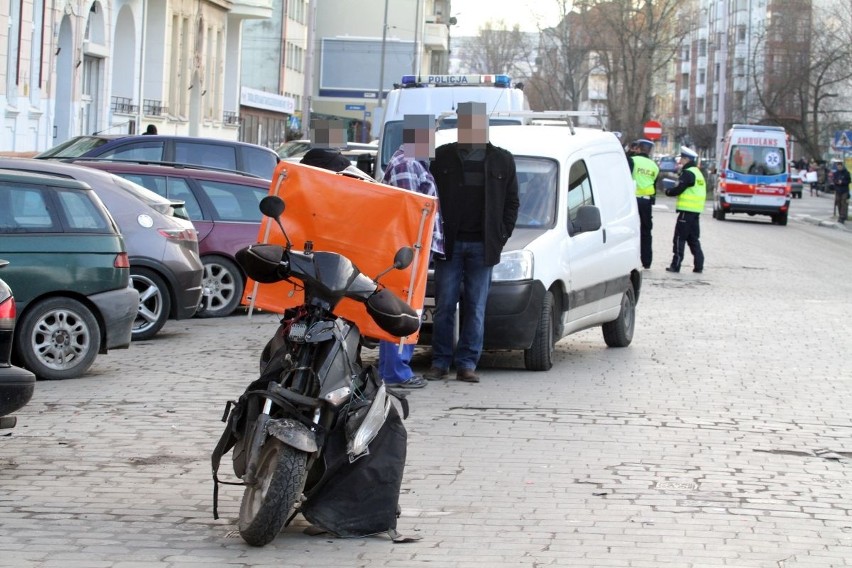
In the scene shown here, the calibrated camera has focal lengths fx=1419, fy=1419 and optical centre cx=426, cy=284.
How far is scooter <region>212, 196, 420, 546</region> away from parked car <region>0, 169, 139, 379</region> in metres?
4.58

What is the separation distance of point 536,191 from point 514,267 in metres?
1.13

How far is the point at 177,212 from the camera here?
1405cm

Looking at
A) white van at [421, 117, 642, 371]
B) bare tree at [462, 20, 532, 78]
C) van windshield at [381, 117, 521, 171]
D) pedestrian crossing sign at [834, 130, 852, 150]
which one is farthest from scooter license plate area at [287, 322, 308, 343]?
bare tree at [462, 20, 532, 78]

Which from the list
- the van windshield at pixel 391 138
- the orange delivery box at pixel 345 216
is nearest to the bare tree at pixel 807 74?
the van windshield at pixel 391 138

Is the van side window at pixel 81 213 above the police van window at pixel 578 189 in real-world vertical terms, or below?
below

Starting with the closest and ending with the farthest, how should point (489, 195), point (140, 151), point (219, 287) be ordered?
1. point (489, 195)
2. point (219, 287)
3. point (140, 151)

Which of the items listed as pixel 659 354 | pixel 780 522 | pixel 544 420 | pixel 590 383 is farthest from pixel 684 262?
pixel 780 522

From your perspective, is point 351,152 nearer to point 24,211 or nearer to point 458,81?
point 458,81

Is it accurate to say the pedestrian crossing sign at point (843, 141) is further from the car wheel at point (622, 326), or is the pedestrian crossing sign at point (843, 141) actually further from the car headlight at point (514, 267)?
the car headlight at point (514, 267)

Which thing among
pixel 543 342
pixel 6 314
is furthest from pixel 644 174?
pixel 6 314

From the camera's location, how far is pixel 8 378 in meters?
6.95

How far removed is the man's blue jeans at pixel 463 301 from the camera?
1019cm

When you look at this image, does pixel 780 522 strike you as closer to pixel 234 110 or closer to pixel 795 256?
pixel 795 256

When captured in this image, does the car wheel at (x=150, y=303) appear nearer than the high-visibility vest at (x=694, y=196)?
Yes
